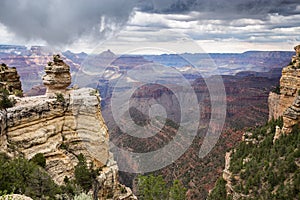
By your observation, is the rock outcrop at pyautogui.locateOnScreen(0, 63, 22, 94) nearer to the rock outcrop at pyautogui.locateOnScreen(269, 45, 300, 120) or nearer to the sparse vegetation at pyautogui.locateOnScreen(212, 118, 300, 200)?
the sparse vegetation at pyautogui.locateOnScreen(212, 118, 300, 200)

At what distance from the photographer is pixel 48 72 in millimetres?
25172

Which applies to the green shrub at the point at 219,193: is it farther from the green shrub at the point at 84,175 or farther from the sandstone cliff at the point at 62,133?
the green shrub at the point at 84,175

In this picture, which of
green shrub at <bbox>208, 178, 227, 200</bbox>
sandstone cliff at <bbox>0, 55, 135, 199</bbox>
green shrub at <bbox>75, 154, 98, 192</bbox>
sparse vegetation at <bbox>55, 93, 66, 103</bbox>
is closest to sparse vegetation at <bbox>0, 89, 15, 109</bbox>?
sandstone cliff at <bbox>0, 55, 135, 199</bbox>

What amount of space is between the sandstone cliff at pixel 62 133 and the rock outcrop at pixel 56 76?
0.08 meters

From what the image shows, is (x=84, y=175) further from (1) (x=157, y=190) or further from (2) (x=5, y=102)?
(1) (x=157, y=190)

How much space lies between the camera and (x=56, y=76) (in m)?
25.2

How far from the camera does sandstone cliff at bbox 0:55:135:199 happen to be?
2127cm

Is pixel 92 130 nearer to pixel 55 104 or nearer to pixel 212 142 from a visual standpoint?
pixel 55 104

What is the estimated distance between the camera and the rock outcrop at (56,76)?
2505 cm

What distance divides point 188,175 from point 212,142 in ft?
74.7

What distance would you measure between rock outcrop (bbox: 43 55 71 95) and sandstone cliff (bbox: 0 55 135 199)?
8cm

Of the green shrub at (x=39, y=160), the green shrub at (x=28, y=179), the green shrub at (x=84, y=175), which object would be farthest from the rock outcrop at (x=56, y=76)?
the green shrub at (x=28, y=179)

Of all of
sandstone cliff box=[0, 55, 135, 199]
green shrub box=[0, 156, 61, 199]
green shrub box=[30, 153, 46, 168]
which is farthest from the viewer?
sandstone cliff box=[0, 55, 135, 199]

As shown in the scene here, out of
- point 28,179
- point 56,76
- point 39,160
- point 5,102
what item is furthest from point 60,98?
point 28,179
